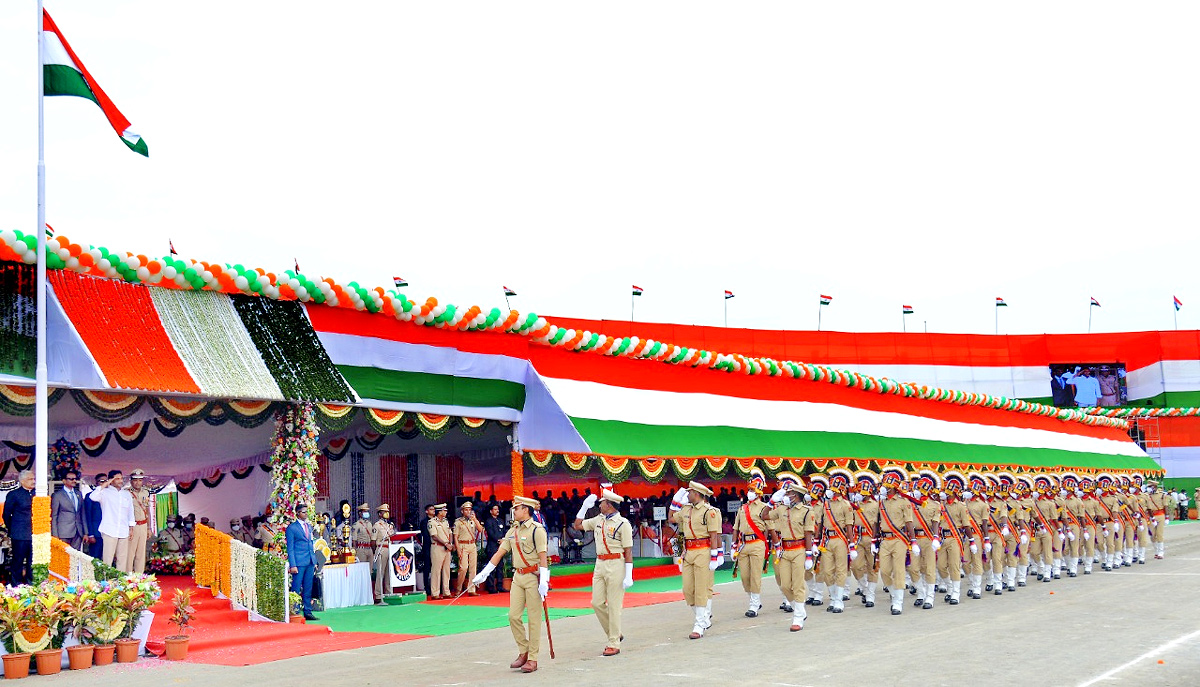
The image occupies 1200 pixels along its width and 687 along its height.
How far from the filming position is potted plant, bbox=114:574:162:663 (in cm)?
1305

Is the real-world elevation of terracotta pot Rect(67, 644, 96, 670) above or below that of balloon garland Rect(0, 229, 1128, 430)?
below

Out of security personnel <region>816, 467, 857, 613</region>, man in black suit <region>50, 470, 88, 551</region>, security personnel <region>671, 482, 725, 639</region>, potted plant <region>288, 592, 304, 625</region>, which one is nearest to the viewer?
security personnel <region>671, 482, 725, 639</region>

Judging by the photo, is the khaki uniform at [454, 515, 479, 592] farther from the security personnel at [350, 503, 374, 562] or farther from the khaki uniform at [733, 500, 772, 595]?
the khaki uniform at [733, 500, 772, 595]

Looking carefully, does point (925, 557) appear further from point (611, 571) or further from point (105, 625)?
point (105, 625)

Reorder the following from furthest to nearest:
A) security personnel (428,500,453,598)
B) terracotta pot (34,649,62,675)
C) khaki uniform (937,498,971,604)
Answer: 1. security personnel (428,500,453,598)
2. khaki uniform (937,498,971,604)
3. terracotta pot (34,649,62,675)

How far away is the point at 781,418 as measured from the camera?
28.5 meters

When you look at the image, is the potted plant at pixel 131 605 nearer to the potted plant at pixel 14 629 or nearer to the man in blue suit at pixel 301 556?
the potted plant at pixel 14 629

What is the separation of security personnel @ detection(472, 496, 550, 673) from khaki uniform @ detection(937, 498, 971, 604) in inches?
325

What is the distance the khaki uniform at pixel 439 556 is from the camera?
1977cm

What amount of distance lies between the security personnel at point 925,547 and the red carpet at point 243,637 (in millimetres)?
7652

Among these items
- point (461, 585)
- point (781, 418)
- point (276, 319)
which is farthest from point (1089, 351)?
point (276, 319)

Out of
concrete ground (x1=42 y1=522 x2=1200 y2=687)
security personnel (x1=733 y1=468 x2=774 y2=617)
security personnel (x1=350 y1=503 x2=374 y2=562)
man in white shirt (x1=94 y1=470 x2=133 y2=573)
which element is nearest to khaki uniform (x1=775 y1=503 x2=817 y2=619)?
security personnel (x1=733 y1=468 x2=774 y2=617)

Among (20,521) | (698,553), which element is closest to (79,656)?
(20,521)

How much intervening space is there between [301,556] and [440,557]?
11.7ft
